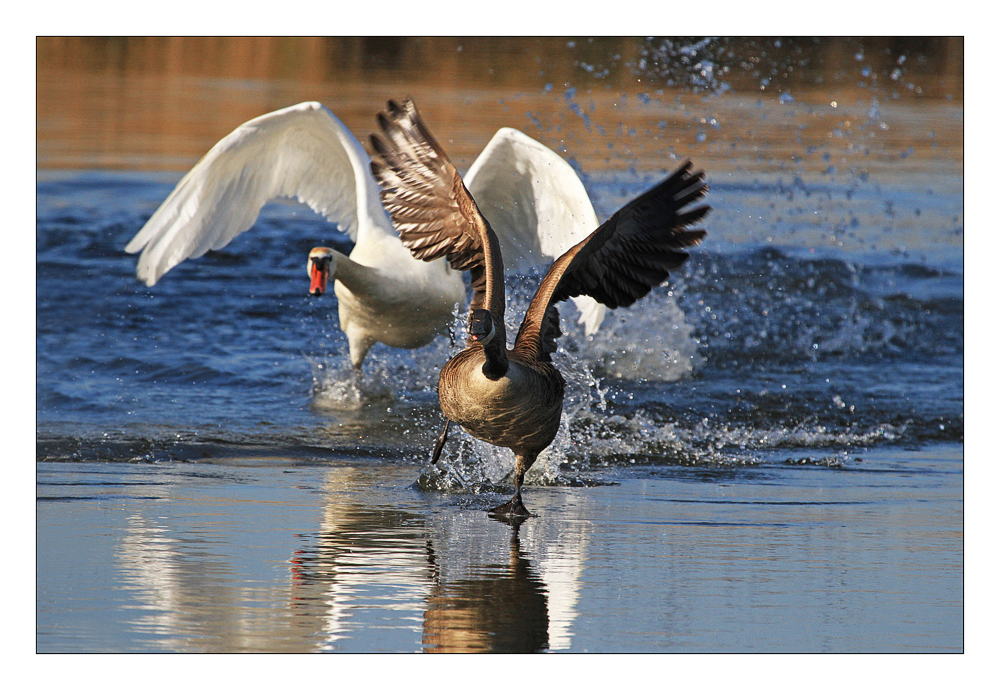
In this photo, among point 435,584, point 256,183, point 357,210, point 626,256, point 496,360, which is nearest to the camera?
point 435,584

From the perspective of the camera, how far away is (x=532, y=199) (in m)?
5.48

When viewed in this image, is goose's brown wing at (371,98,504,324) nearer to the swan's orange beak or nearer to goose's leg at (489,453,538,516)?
goose's leg at (489,453,538,516)

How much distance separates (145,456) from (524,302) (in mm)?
2858

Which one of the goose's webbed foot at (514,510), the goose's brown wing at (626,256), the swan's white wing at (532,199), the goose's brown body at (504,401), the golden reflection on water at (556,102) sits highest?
the golden reflection on water at (556,102)

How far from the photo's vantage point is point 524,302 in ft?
22.9

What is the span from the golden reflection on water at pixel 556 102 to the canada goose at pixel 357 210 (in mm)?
787

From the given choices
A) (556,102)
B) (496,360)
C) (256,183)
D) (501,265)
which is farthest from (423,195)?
(556,102)

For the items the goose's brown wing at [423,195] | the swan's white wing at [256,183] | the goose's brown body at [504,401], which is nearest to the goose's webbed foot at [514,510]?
the goose's brown body at [504,401]

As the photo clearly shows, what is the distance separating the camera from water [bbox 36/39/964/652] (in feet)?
9.98

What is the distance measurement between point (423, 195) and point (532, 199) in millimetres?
1301

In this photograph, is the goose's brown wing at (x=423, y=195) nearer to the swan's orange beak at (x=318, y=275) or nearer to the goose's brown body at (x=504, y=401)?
the goose's brown body at (x=504, y=401)

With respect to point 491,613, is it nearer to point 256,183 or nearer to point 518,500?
point 518,500

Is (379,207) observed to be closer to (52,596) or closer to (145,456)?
(145,456)

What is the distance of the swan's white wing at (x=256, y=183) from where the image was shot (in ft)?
18.1
